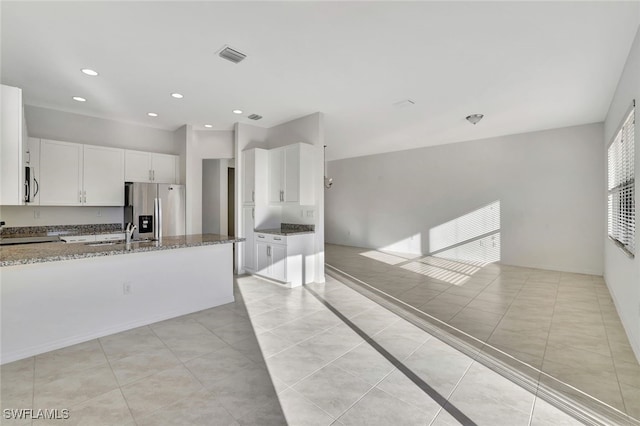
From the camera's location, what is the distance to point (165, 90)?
381cm

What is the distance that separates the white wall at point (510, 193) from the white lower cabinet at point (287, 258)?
3.98 m

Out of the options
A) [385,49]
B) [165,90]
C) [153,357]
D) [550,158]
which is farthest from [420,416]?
[550,158]

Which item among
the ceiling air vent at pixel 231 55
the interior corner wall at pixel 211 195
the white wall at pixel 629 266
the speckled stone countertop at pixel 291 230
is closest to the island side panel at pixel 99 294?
the speckled stone countertop at pixel 291 230

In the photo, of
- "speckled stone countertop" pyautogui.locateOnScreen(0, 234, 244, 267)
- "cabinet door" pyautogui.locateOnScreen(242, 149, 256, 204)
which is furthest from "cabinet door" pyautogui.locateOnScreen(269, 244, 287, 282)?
Answer: "speckled stone countertop" pyautogui.locateOnScreen(0, 234, 244, 267)

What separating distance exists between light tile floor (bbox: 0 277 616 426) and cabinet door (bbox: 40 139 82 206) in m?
2.95

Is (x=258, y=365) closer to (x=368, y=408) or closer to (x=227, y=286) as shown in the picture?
(x=368, y=408)

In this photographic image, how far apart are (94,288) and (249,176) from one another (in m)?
2.99

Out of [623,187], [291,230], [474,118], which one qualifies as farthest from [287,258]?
[623,187]

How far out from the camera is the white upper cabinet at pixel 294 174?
468 cm

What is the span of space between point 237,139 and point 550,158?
20.1 feet

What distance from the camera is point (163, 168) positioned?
5449 millimetres

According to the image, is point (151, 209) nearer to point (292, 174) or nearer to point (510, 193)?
point (292, 174)

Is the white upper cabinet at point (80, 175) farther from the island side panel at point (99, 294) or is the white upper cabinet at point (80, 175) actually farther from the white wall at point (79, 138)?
the island side panel at point (99, 294)

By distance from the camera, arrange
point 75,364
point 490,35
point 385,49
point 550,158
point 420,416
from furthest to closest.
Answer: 1. point 550,158
2. point 385,49
3. point 490,35
4. point 75,364
5. point 420,416
